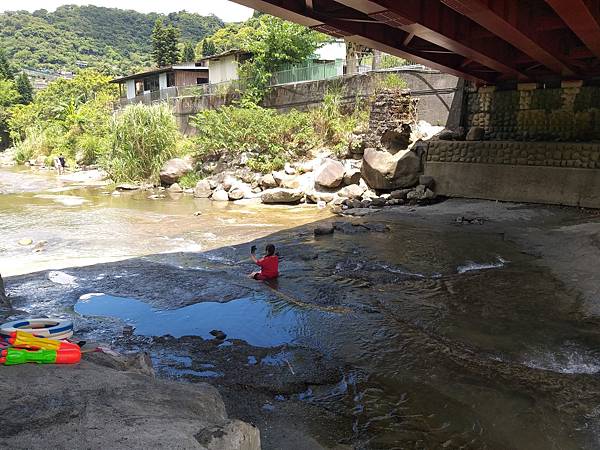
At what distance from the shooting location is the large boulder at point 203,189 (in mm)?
20458

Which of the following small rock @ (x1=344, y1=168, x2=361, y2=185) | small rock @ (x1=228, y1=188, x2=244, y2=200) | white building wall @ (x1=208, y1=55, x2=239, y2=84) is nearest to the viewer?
small rock @ (x1=344, y1=168, x2=361, y2=185)

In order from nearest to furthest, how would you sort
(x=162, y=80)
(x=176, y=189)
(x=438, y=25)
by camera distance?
1. (x=438, y=25)
2. (x=176, y=189)
3. (x=162, y=80)

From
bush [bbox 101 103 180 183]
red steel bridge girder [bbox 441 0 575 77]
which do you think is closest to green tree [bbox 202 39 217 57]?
bush [bbox 101 103 180 183]

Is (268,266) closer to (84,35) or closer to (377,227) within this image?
(377,227)

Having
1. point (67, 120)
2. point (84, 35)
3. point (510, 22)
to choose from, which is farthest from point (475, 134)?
point (84, 35)

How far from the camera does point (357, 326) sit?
6.21 metres

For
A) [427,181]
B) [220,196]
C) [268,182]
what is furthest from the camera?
[220,196]

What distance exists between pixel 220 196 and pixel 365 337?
47.8ft

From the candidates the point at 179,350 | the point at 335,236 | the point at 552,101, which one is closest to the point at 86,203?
the point at 335,236

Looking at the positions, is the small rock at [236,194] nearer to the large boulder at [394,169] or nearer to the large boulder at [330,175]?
the large boulder at [330,175]

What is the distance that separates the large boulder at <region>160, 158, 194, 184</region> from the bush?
0.63 metres

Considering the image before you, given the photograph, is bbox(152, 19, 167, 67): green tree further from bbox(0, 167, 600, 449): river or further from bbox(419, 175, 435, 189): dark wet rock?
bbox(0, 167, 600, 449): river

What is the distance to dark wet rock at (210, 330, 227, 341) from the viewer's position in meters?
5.84

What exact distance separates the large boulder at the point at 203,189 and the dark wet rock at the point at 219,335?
14.9m
